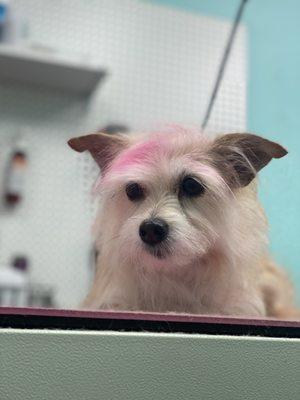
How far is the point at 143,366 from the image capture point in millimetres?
477

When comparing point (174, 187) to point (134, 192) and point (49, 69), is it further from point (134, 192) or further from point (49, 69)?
point (49, 69)

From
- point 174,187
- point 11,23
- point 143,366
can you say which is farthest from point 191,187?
point 11,23

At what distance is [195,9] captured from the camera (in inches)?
57.9

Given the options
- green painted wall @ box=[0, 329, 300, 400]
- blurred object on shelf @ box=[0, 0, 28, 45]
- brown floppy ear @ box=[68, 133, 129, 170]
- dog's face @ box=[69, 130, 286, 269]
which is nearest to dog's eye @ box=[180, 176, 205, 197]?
dog's face @ box=[69, 130, 286, 269]

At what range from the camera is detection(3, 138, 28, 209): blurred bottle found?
5.19ft

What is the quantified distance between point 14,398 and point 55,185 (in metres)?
1.20

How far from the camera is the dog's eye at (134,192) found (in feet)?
2.65

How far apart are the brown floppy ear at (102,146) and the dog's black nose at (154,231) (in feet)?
0.45

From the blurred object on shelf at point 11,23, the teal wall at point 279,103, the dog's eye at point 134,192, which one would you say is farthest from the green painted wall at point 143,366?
the blurred object on shelf at point 11,23

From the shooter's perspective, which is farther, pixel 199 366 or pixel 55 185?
pixel 55 185

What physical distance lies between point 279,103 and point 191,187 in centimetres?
18

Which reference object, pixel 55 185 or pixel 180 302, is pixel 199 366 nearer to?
pixel 180 302

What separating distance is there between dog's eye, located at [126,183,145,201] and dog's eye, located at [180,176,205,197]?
0.07 meters

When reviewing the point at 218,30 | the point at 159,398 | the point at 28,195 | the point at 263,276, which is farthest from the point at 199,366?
the point at 28,195
